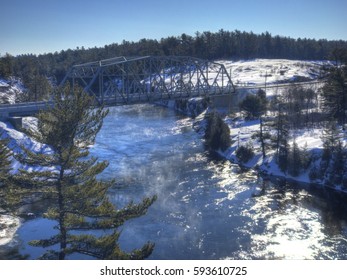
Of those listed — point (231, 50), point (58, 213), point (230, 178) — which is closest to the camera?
point (58, 213)

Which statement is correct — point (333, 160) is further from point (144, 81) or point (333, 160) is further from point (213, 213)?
point (144, 81)

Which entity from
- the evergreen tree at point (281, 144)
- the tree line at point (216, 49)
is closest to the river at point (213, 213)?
the evergreen tree at point (281, 144)

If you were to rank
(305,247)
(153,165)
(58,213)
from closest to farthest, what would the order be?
(58,213), (305,247), (153,165)

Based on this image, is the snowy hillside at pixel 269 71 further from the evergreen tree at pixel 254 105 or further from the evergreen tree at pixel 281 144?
the evergreen tree at pixel 281 144

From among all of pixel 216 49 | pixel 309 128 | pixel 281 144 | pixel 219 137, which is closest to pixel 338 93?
pixel 309 128

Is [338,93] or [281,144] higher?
[338,93]

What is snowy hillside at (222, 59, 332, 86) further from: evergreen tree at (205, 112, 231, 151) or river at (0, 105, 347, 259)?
river at (0, 105, 347, 259)

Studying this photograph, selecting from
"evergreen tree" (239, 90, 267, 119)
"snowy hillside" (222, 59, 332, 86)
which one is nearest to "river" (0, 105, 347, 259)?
"evergreen tree" (239, 90, 267, 119)

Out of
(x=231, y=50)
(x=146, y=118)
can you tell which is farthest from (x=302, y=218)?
(x=231, y=50)

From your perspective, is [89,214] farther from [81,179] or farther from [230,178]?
[230,178]
